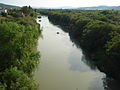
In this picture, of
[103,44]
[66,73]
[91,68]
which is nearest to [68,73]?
[66,73]

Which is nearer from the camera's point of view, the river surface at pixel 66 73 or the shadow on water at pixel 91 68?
the shadow on water at pixel 91 68

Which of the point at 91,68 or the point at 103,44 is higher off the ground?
the point at 103,44

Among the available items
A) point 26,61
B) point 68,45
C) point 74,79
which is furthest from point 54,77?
point 68,45

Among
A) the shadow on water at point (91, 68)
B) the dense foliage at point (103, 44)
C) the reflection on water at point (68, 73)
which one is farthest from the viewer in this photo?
the reflection on water at point (68, 73)

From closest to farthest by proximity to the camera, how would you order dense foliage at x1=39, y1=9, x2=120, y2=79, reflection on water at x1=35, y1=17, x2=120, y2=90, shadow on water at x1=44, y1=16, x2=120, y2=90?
dense foliage at x1=39, y1=9, x2=120, y2=79 < shadow on water at x1=44, y1=16, x2=120, y2=90 < reflection on water at x1=35, y1=17, x2=120, y2=90

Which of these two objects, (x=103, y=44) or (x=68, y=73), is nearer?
(x=68, y=73)

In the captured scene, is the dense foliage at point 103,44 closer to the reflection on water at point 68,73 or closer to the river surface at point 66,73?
the reflection on water at point 68,73

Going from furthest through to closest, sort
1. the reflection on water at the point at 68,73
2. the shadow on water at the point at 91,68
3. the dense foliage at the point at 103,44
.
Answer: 1. the reflection on water at the point at 68,73
2. the shadow on water at the point at 91,68
3. the dense foliage at the point at 103,44

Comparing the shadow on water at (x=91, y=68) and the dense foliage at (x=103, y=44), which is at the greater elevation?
the dense foliage at (x=103, y=44)

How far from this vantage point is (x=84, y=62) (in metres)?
28.1

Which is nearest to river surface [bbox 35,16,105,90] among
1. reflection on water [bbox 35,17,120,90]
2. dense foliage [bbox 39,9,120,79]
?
reflection on water [bbox 35,17,120,90]


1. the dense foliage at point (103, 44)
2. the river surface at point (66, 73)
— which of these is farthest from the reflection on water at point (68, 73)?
the dense foliage at point (103, 44)

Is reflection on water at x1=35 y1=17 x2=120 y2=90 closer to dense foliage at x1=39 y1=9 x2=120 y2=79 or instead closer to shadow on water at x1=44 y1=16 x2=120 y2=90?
shadow on water at x1=44 y1=16 x2=120 y2=90

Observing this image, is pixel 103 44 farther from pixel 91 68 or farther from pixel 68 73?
pixel 68 73
